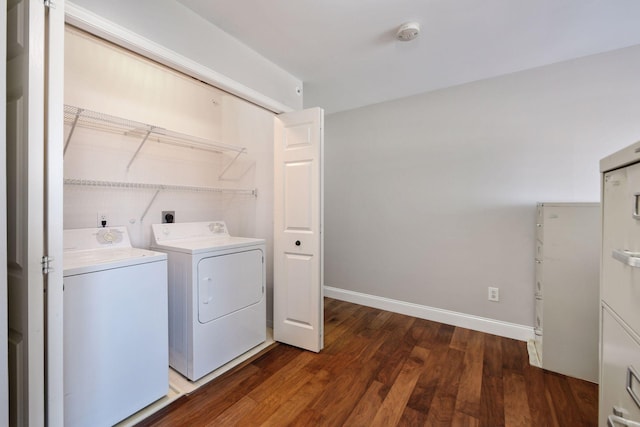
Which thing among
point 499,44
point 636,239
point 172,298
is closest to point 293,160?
point 172,298

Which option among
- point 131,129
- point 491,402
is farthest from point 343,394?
point 131,129

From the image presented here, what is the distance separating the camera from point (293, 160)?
229 centimetres

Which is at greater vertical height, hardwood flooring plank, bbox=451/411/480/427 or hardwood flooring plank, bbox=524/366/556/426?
hardwood flooring plank, bbox=524/366/556/426

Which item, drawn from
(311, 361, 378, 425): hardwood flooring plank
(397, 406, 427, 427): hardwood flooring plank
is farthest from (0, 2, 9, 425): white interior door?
(397, 406, 427, 427): hardwood flooring plank

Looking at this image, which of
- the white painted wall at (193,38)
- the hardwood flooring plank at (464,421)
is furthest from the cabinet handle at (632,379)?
the white painted wall at (193,38)

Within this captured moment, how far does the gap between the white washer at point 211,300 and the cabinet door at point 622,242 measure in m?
2.00

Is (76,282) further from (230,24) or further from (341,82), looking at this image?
(341,82)

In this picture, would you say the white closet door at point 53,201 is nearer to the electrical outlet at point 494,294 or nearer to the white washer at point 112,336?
the white washer at point 112,336

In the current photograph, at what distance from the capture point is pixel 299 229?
7.47 ft

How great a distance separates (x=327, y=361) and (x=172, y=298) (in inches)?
49.6

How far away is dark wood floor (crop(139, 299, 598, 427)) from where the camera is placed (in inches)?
59.4

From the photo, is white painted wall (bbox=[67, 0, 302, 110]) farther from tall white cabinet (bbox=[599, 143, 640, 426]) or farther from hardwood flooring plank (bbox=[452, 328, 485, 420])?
hardwood flooring plank (bbox=[452, 328, 485, 420])

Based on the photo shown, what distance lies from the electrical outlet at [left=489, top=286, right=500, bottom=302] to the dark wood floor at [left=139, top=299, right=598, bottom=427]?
0.35 m

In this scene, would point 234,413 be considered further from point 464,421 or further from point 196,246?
point 464,421
